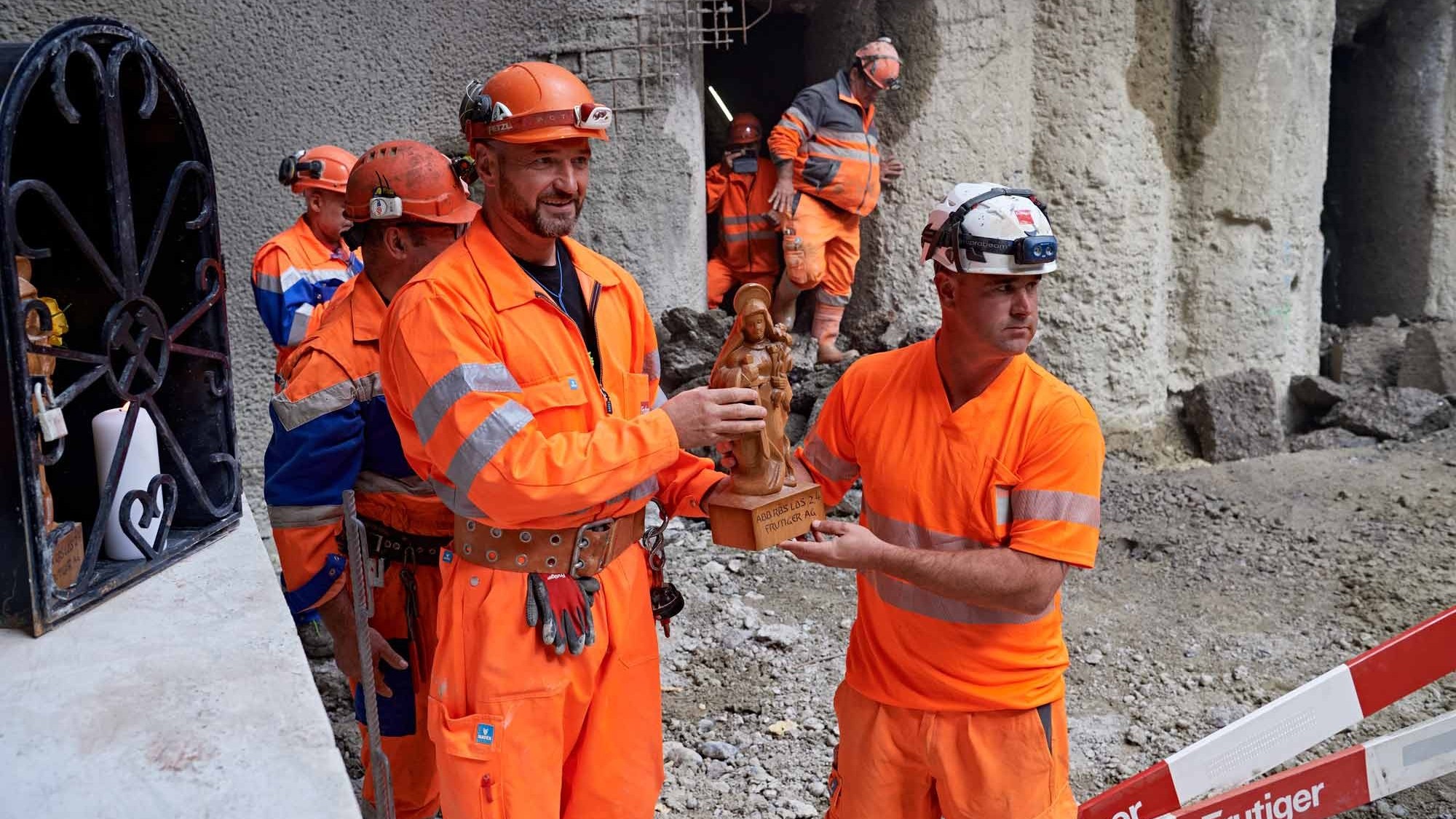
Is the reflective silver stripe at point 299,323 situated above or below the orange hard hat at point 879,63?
below

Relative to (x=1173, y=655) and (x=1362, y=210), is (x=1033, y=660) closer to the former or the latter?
(x=1173, y=655)

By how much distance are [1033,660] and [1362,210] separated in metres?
10.6

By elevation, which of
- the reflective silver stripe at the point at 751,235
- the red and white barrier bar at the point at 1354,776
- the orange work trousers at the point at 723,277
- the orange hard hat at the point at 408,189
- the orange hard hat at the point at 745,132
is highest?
the orange hard hat at the point at 745,132

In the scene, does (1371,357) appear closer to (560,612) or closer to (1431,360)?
(1431,360)

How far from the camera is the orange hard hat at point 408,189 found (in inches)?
126

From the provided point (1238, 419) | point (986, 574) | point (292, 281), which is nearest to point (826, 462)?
point (986, 574)

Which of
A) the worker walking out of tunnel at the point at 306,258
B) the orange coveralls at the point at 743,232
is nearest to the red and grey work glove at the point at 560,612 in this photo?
the worker walking out of tunnel at the point at 306,258

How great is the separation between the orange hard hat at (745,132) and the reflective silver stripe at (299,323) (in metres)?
4.34

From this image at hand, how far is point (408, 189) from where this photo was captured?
3195mm

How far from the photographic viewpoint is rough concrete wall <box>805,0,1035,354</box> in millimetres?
8055

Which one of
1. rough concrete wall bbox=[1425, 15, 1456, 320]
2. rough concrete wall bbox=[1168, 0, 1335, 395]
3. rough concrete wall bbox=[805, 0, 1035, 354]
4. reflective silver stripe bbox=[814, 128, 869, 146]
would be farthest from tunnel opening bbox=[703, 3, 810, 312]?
rough concrete wall bbox=[1425, 15, 1456, 320]

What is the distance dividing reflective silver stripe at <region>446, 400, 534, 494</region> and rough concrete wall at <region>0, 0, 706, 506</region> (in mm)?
4625

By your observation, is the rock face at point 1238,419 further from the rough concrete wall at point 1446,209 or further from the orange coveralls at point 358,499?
the orange coveralls at point 358,499

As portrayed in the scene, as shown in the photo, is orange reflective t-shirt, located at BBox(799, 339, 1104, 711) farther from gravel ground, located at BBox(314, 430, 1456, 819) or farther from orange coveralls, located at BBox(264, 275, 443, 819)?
→ gravel ground, located at BBox(314, 430, 1456, 819)
